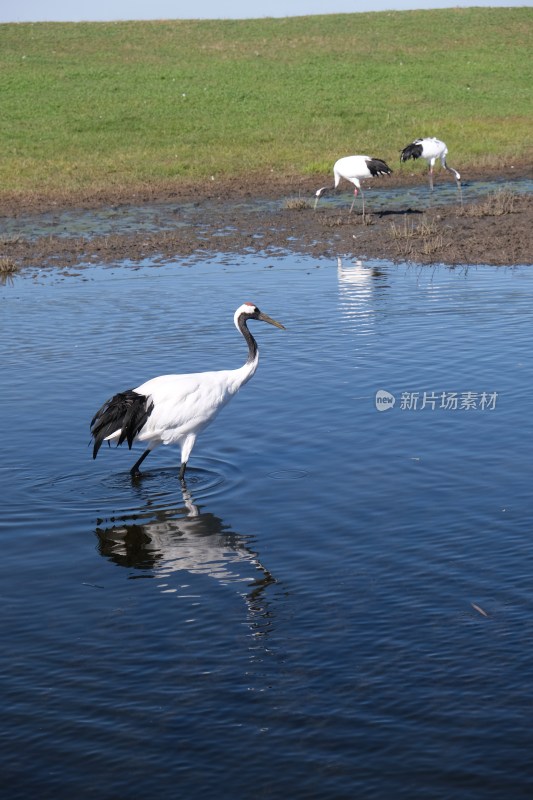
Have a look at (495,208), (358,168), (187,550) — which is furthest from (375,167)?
(187,550)

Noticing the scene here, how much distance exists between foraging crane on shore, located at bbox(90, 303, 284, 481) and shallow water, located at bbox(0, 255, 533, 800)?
48 centimetres

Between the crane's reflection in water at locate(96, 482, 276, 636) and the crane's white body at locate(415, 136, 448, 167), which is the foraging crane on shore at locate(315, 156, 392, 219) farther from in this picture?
the crane's reflection in water at locate(96, 482, 276, 636)

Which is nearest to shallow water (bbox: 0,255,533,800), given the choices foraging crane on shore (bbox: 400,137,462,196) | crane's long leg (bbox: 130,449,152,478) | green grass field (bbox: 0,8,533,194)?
crane's long leg (bbox: 130,449,152,478)

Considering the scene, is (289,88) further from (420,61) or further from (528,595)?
(528,595)

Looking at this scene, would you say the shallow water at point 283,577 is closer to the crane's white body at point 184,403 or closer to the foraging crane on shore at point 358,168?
the crane's white body at point 184,403

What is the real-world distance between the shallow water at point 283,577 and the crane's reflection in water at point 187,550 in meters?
0.02

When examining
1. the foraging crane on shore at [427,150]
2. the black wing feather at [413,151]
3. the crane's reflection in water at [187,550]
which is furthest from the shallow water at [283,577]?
the black wing feather at [413,151]

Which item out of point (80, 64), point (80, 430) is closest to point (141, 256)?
point (80, 430)

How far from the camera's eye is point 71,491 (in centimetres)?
1110

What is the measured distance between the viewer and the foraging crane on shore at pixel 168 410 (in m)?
10.9

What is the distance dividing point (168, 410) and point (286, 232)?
1613 centimetres

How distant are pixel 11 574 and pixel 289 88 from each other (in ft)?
147

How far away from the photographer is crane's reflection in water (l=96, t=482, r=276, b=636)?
8891 mm

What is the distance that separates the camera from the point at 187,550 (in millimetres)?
9625
